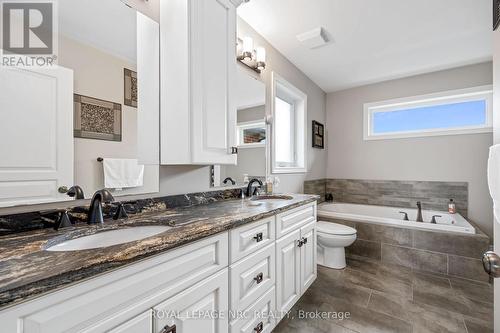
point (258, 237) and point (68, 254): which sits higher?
point (68, 254)

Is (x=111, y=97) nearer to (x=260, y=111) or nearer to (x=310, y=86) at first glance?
(x=260, y=111)

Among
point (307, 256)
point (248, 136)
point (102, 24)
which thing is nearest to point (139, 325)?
→ point (102, 24)

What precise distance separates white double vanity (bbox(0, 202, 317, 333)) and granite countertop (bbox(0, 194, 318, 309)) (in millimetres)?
32

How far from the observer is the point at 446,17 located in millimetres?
1981

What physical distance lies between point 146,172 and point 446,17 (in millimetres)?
2836

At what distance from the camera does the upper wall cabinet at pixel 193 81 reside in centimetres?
128

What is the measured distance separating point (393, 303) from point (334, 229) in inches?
31.7

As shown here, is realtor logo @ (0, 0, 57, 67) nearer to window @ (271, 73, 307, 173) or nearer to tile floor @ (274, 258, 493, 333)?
tile floor @ (274, 258, 493, 333)

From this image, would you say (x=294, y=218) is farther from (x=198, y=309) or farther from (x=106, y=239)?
(x=106, y=239)

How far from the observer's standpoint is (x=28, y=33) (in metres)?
0.90

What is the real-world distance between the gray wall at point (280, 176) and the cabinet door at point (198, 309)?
69cm

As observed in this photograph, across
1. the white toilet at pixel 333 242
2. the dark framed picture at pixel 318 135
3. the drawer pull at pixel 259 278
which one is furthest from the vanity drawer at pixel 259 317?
the dark framed picture at pixel 318 135

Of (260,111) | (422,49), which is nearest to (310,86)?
(422,49)

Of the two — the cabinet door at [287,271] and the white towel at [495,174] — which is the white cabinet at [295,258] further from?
the white towel at [495,174]
